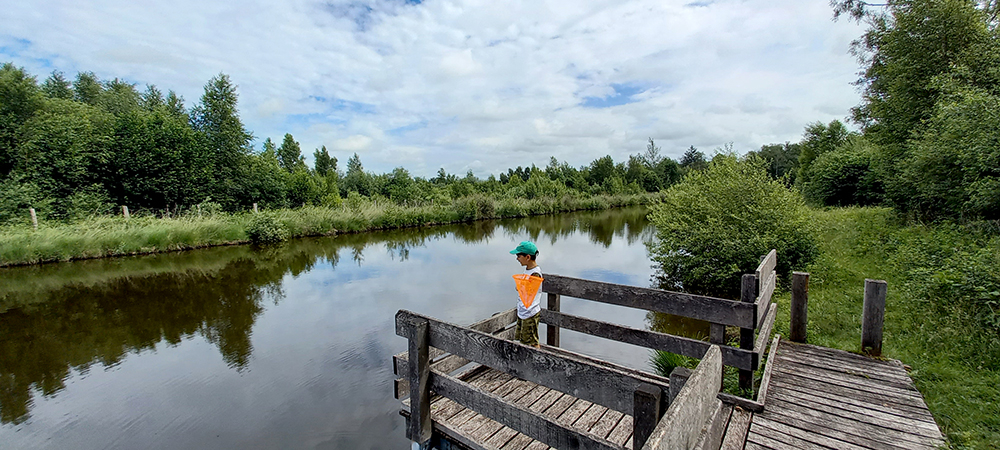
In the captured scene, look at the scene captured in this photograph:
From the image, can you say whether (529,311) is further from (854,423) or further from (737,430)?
(854,423)

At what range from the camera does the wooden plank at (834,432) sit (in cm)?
297

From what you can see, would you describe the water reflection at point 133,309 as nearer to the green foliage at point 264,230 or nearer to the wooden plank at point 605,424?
the green foliage at point 264,230

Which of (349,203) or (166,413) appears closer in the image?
(166,413)

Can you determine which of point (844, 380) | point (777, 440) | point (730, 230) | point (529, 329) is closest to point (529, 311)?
point (529, 329)

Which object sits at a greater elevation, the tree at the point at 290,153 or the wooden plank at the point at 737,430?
the tree at the point at 290,153

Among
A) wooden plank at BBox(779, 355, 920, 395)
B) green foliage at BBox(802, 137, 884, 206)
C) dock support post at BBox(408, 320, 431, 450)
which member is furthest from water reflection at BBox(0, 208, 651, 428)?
green foliage at BBox(802, 137, 884, 206)

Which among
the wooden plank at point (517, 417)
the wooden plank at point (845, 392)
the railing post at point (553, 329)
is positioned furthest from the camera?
the railing post at point (553, 329)

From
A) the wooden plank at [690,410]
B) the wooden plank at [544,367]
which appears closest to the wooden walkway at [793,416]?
the wooden plank at [544,367]

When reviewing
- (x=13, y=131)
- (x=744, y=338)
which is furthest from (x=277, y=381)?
(x=13, y=131)

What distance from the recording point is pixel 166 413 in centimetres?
523

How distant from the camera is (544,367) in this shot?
2.32 metres

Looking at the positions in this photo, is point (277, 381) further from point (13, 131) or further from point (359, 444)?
point (13, 131)

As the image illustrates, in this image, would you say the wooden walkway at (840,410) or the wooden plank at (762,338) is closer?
the wooden walkway at (840,410)

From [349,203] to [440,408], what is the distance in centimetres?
2409
